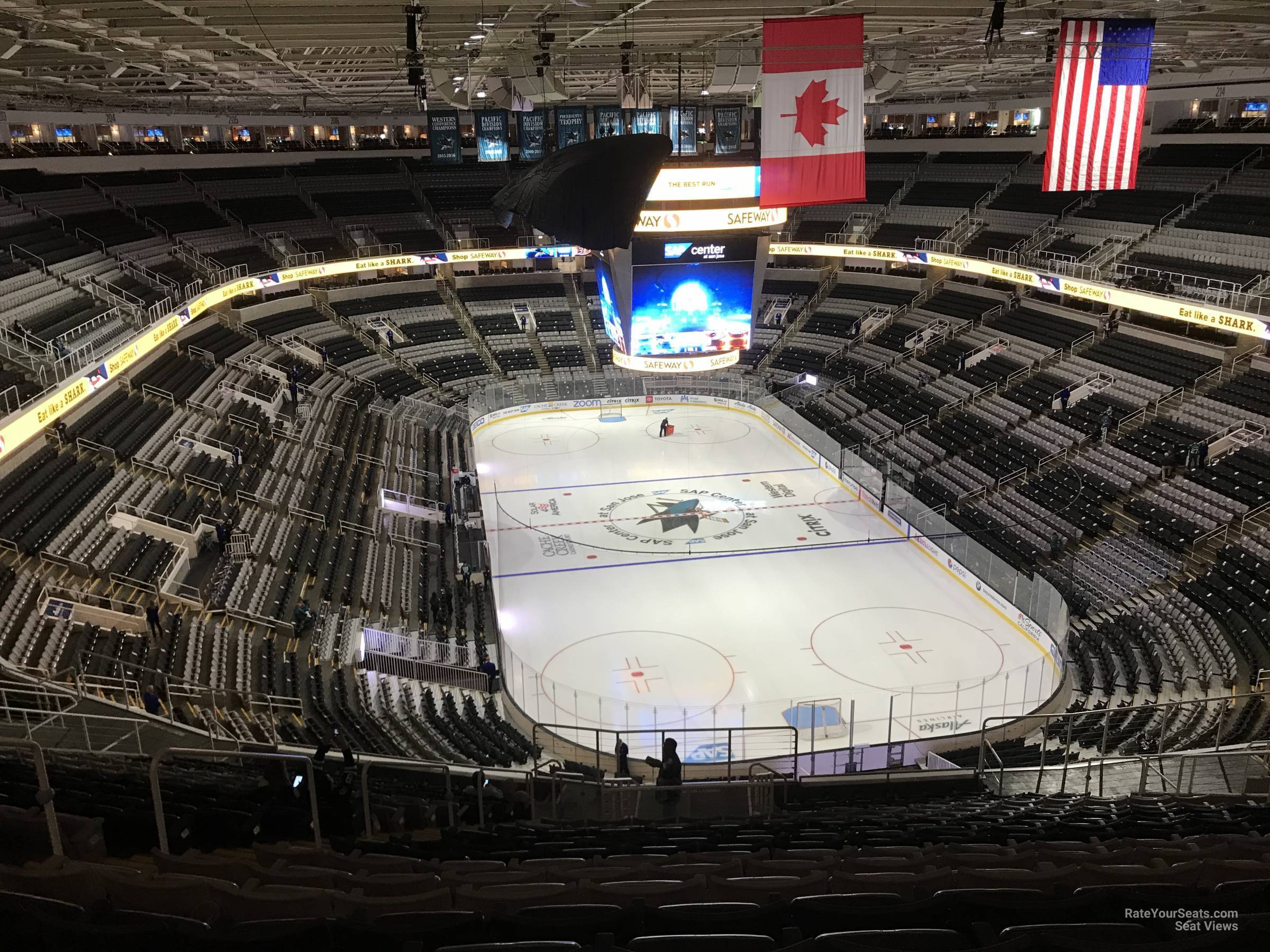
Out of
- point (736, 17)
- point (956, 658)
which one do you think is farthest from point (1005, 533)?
point (736, 17)

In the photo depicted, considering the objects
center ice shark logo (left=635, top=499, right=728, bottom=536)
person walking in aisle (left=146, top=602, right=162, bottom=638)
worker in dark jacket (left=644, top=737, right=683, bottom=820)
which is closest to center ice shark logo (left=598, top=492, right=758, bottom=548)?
center ice shark logo (left=635, top=499, right=728, bottom=536)

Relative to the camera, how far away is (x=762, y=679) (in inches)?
574

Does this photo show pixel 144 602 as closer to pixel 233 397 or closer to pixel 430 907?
pixel 233 397

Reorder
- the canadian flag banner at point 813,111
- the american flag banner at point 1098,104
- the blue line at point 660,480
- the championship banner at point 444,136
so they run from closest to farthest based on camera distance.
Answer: the canadian flag banner at point 813,111
the american flag banner at point 1098,104
the championship banner at point 444,136
the blue line at point 660,480

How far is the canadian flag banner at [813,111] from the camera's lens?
9859mm

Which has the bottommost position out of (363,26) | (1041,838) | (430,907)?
(1041,838)

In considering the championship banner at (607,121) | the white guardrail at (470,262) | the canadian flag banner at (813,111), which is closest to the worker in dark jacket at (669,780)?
the canadian flag banner at (813,111)

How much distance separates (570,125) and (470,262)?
20478 millimetres

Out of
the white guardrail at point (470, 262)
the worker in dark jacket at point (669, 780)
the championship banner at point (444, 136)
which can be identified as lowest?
the worker in dark jacket at point (669, 780)

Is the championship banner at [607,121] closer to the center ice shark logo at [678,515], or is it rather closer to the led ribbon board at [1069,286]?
the center ice shark logo at [678,515]

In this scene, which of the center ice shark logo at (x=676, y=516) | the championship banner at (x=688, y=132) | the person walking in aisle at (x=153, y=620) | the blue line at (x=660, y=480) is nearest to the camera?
the person walking in aisle at (x=153, y=620)

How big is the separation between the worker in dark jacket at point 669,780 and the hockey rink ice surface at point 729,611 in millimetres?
1821

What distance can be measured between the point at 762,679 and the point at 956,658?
11.5ft

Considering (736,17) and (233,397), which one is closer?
(736,17)
